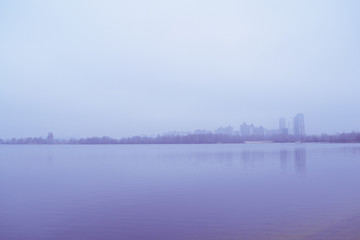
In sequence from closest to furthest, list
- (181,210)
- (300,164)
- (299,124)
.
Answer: (181,210), (300,164), (299,124)

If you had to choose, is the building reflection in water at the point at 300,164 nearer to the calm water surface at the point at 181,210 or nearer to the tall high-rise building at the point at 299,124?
the calm water surface at the point at 181,210

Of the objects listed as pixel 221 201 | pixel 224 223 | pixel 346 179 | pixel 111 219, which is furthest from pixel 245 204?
pixel 346 179

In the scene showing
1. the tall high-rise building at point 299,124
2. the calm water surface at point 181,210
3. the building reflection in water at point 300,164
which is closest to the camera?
the calm water surface at point 181,210

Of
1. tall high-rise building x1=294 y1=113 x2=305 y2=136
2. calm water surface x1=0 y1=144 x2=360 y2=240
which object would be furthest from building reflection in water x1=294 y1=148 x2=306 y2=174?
tall high-rise building x1=294 y1=113 x2=305 y2=136

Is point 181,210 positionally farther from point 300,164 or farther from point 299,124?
point 299,124

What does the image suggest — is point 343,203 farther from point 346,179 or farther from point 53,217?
point 53,217

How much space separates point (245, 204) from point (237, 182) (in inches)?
205

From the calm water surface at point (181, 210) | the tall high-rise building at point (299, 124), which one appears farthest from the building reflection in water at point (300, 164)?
the tall high-rise building at point (299, 124)

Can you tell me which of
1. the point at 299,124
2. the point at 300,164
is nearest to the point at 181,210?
the point at 300,164

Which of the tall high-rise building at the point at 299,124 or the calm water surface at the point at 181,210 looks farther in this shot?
the tall high-rise building at the point at 299,124

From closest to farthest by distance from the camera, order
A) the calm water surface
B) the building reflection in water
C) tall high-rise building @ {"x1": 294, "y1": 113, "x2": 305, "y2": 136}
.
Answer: the calm water surface → the building reflection in water → tall high-rise building @ {"x1": 294, "y1": 113, "x2": 305, "y2": 136}

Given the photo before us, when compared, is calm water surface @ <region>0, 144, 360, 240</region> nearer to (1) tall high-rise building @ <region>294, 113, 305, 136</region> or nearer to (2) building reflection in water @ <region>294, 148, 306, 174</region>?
(2) building reflection in water @ <region>294, 148, 306, 174</region>

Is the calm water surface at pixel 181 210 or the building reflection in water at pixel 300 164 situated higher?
the calm water surface at pixel 181 210

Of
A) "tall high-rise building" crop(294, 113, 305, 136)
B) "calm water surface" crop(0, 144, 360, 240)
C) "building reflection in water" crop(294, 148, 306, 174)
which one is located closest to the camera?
"calm water surface" crop(0, 144, 360, 240)
